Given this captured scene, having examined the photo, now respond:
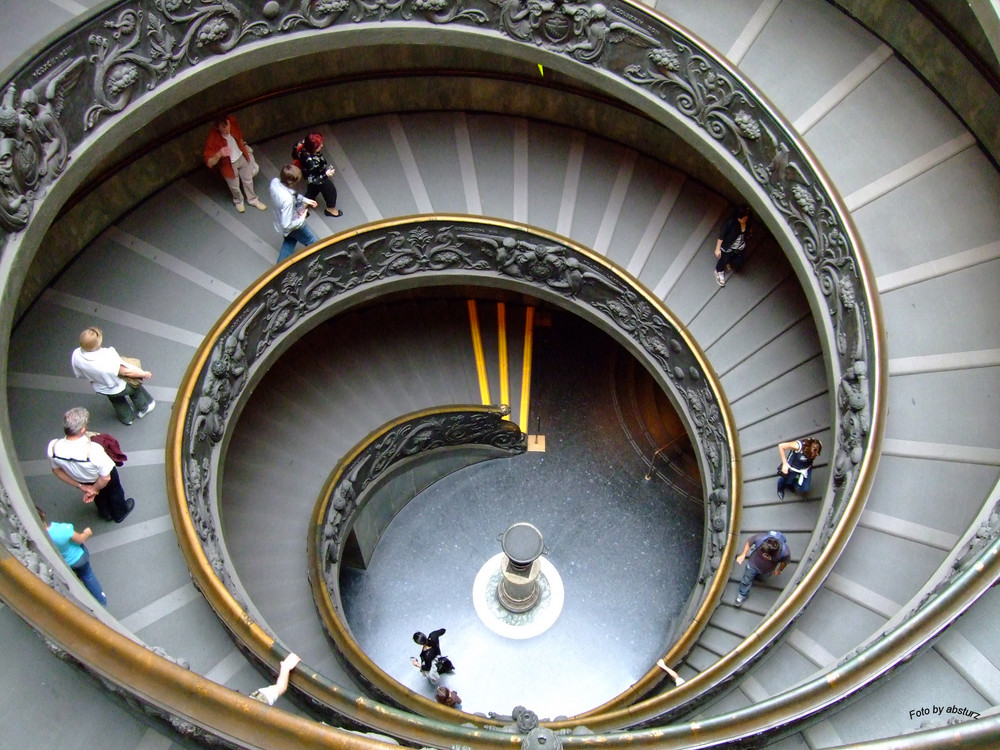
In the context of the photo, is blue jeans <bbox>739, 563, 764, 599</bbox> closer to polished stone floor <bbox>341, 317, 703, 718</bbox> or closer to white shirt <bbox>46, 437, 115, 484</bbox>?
polished stone floor <bbox>341, 317, 703, 718</bbox>

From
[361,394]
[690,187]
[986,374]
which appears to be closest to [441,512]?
[361,394]

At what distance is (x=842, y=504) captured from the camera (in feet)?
23.3

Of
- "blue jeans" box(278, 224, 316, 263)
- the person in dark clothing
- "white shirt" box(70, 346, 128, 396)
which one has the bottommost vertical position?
"white shirt" box(70, 346, 128, 396)

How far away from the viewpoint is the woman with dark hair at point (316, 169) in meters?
9.59

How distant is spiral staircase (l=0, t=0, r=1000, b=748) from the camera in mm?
4887

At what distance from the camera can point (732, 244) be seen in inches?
402

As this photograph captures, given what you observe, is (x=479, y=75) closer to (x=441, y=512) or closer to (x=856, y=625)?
(x=441, y=512)

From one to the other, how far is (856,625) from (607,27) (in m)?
7.16

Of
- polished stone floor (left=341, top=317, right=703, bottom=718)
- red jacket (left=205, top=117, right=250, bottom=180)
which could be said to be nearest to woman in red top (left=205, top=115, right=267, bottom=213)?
red jacket (left=205, top=117, right=250, bottom=180)

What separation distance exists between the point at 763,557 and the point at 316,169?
7.31m

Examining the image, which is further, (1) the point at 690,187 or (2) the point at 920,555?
(1) the point at 690,187

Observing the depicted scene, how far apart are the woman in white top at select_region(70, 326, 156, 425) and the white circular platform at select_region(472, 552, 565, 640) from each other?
644 centimetres

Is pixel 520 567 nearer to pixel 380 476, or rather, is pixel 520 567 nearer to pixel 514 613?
pixel 514 613

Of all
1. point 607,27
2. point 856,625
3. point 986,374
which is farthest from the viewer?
point 607,27
